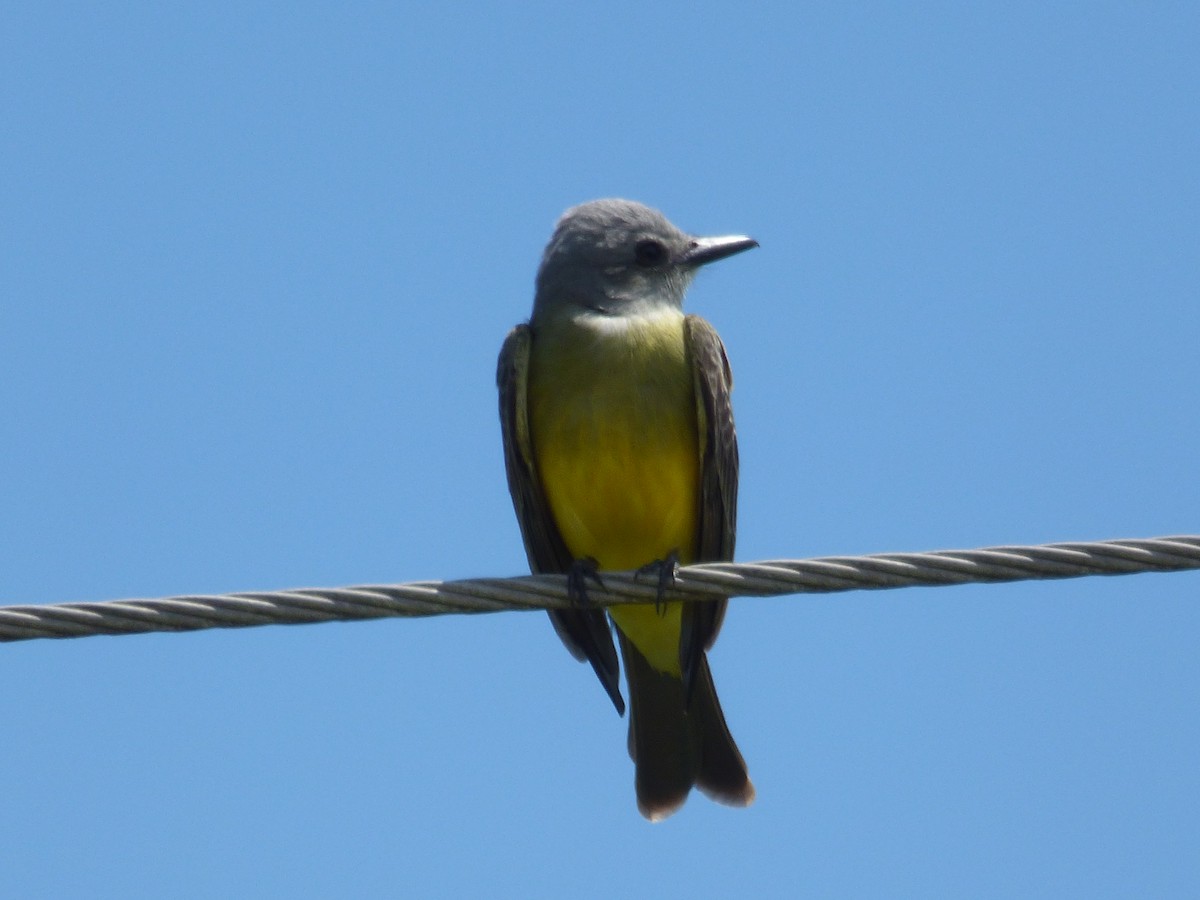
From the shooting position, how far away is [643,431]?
649 centimetres

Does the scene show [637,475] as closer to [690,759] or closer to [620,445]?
[620,445]

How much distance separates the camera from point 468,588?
4723 mm

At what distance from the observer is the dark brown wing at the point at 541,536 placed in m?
6.70

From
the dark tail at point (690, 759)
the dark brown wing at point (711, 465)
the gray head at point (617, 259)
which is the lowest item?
the dark tail at point (690, 759)

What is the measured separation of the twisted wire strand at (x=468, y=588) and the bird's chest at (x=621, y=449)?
1786 mm

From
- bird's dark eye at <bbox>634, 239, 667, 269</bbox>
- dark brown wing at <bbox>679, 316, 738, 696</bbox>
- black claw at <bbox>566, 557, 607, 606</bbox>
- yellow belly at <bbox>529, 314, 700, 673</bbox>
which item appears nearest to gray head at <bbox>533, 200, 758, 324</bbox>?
bird's dark eye at <bbox>634, 239, 667, 269</bbox>

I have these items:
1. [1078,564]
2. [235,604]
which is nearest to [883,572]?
[1078,564]

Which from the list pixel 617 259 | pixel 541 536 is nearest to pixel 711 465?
pixel 541 536

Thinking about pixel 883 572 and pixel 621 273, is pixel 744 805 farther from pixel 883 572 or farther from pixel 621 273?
pixel 883 572

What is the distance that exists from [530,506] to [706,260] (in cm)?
152

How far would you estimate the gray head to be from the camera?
284 inches

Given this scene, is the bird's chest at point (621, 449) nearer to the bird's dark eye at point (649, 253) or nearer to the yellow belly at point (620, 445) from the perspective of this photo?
the yellow belly at point (620, 445)

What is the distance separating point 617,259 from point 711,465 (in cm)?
129

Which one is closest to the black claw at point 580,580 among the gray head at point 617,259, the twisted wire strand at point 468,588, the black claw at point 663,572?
the black claw at point 663,572
